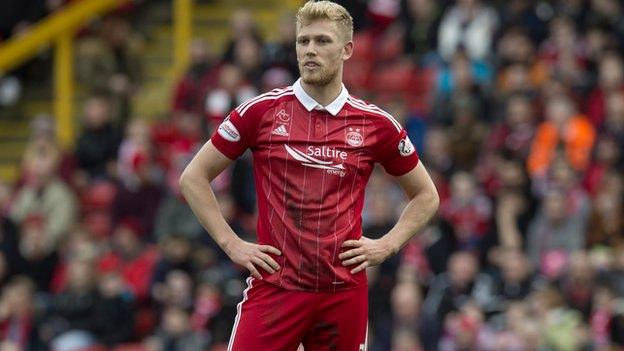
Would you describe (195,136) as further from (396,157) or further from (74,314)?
(396,157)

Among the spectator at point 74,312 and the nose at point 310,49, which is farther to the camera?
the spectator at point 74,312

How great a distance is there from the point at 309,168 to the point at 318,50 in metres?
0.54

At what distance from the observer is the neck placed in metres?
7.55

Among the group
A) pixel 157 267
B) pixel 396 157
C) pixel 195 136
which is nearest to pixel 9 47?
pixel 195 136

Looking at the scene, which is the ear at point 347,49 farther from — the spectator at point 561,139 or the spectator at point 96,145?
the spectator at point 96,145

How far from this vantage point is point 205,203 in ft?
25.1

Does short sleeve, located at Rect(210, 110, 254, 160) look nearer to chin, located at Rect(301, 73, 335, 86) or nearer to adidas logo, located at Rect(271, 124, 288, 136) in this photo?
adidas logo, located at Rect(271, 124, 288, 136)

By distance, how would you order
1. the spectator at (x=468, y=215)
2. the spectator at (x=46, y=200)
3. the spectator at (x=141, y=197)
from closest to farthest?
the spectator at (x=468, y=215), the spectator at (x=141, y=197), the spectator at (x=46, y=200)

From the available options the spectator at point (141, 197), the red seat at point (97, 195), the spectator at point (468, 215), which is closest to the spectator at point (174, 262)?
the spectator at point (141, 197)

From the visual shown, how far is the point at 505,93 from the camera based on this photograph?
49.8ft

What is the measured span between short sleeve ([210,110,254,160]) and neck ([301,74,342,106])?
12.0 inches

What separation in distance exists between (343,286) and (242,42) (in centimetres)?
950

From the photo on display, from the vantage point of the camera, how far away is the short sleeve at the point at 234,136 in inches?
297

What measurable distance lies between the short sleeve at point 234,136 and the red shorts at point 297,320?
61cm
